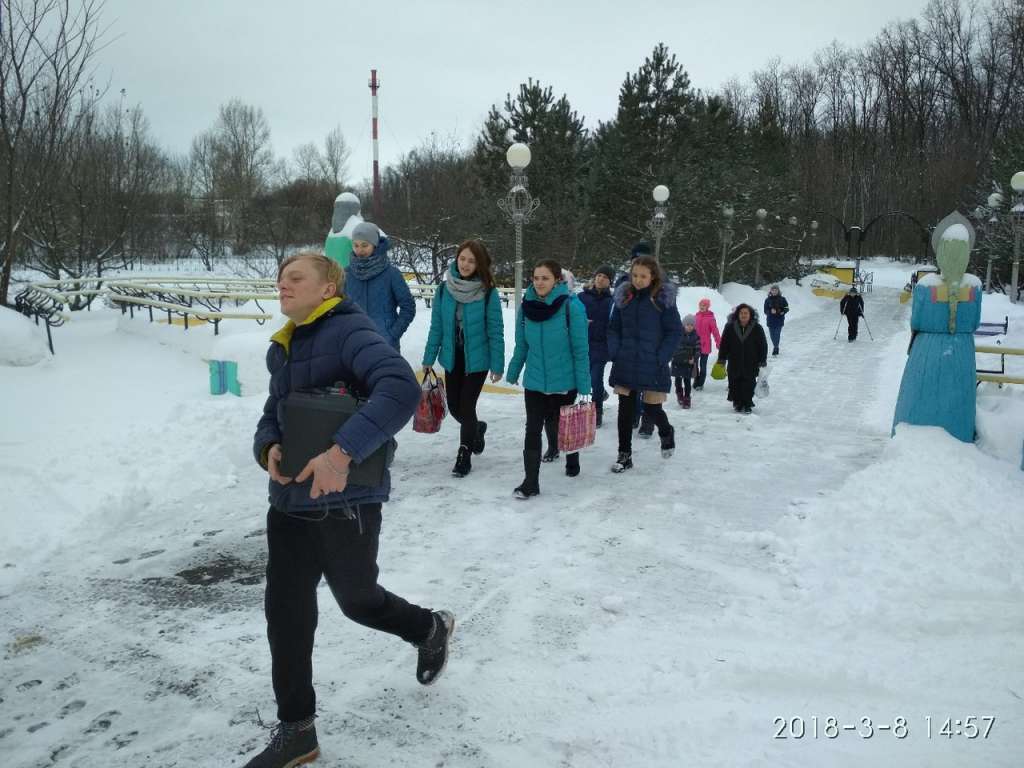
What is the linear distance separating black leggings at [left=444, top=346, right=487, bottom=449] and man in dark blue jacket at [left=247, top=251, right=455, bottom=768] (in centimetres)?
343

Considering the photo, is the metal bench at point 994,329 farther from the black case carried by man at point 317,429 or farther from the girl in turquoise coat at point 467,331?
the black case carried by man at point 317,429

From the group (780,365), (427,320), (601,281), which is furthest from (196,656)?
(780,365)

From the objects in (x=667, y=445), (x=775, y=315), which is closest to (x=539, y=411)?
(x=667, y=445)

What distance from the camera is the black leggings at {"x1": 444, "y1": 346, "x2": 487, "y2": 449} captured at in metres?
6.11

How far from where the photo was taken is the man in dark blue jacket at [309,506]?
253cm

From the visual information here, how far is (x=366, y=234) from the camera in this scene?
6.14 meters

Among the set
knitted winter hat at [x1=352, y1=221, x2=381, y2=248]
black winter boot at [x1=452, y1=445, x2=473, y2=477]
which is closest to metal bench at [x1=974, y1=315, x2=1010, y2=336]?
black winter boot at [x1=452, y1=445, x2=473, y2=477]

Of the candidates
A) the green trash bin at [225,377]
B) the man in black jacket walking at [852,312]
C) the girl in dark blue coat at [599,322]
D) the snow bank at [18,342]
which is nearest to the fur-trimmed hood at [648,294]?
the girl in dark blue coat at [599,322]

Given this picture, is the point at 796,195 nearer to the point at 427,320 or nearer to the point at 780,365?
the point at 780,365

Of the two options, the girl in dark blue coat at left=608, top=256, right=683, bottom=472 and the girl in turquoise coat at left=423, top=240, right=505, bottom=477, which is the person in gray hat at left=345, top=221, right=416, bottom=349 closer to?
the girl in turquoise coat at left=423, top=240, right=505, bottom=477

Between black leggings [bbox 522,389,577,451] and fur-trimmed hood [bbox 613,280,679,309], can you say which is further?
fur-trimmed hood [bbox 613,280,679,309]

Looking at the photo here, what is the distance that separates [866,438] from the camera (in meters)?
7.64

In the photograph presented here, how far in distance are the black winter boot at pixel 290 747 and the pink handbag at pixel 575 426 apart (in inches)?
137

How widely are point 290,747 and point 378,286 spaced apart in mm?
4215
